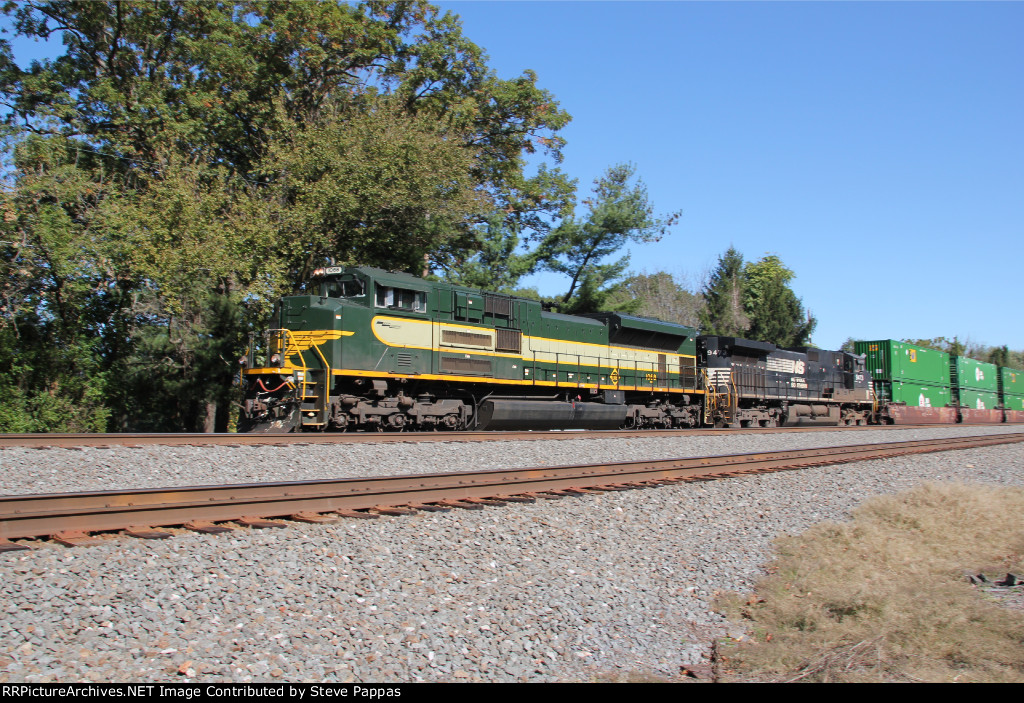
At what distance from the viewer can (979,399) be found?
122ft

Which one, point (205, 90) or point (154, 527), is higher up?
point (205, 90)

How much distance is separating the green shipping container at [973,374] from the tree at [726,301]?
506 inches

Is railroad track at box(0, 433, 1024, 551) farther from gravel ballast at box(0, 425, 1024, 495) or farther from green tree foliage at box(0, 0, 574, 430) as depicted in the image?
green tree foliage at box(0, 0, 574, 430)

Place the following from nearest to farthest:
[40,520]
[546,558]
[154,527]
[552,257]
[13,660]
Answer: [13,660], [40,520], [154,527], [546,558], [552,257]

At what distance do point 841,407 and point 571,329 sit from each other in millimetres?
16278

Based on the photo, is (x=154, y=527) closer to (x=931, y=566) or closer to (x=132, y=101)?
(x=931, y=566)

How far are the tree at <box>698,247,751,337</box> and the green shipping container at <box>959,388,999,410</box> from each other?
43.6ft

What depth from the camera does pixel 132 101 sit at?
62.2 ft

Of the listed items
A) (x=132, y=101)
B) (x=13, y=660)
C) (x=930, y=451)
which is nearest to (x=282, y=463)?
(x=13, y=660)

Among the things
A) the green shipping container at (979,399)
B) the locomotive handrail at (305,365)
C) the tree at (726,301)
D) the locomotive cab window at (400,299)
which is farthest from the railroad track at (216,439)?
the tree at (726,301)

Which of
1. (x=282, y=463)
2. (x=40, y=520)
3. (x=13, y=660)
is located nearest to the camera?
(x=13, y=660)

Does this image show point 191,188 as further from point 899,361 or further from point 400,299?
point 899,361

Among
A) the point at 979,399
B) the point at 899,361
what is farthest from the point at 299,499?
the point at 979,399

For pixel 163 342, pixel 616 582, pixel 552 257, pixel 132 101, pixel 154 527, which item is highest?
pixel 132 101
